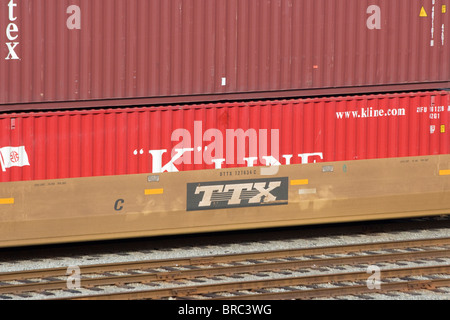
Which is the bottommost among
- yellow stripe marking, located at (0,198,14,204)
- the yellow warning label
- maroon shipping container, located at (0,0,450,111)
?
yellow stripe marking, located at (0,198,14,204)

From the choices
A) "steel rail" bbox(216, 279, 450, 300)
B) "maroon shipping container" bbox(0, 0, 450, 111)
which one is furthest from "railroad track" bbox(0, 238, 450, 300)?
"maroon shipping container" bbox(0, 0, 450, 111)

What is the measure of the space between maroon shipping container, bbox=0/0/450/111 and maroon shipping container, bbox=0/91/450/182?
322 mm

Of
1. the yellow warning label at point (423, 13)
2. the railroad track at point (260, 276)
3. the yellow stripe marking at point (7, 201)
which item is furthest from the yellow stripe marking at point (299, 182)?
the yellow stripe marking at point (7, 201)

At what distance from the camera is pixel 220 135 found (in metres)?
17.0

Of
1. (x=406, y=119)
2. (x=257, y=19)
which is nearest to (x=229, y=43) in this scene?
(x=257, y=19)

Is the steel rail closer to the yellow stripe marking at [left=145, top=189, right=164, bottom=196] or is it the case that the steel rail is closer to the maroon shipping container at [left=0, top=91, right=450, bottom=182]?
the yellow stripe marking at [left=145, top=189, right=164, bottom=196]

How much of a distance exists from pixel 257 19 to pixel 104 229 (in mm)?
5115

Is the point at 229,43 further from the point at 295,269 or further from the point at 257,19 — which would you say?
the point at 295,269

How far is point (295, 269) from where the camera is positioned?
16.3 metres

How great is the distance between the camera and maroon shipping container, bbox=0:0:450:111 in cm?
1611

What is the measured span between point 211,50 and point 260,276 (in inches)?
178

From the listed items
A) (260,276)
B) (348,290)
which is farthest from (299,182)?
(348,290)

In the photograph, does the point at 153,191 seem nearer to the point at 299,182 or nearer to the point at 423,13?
Result: the point at 299,182

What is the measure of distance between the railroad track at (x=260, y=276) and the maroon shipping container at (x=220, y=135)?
1.84 m
